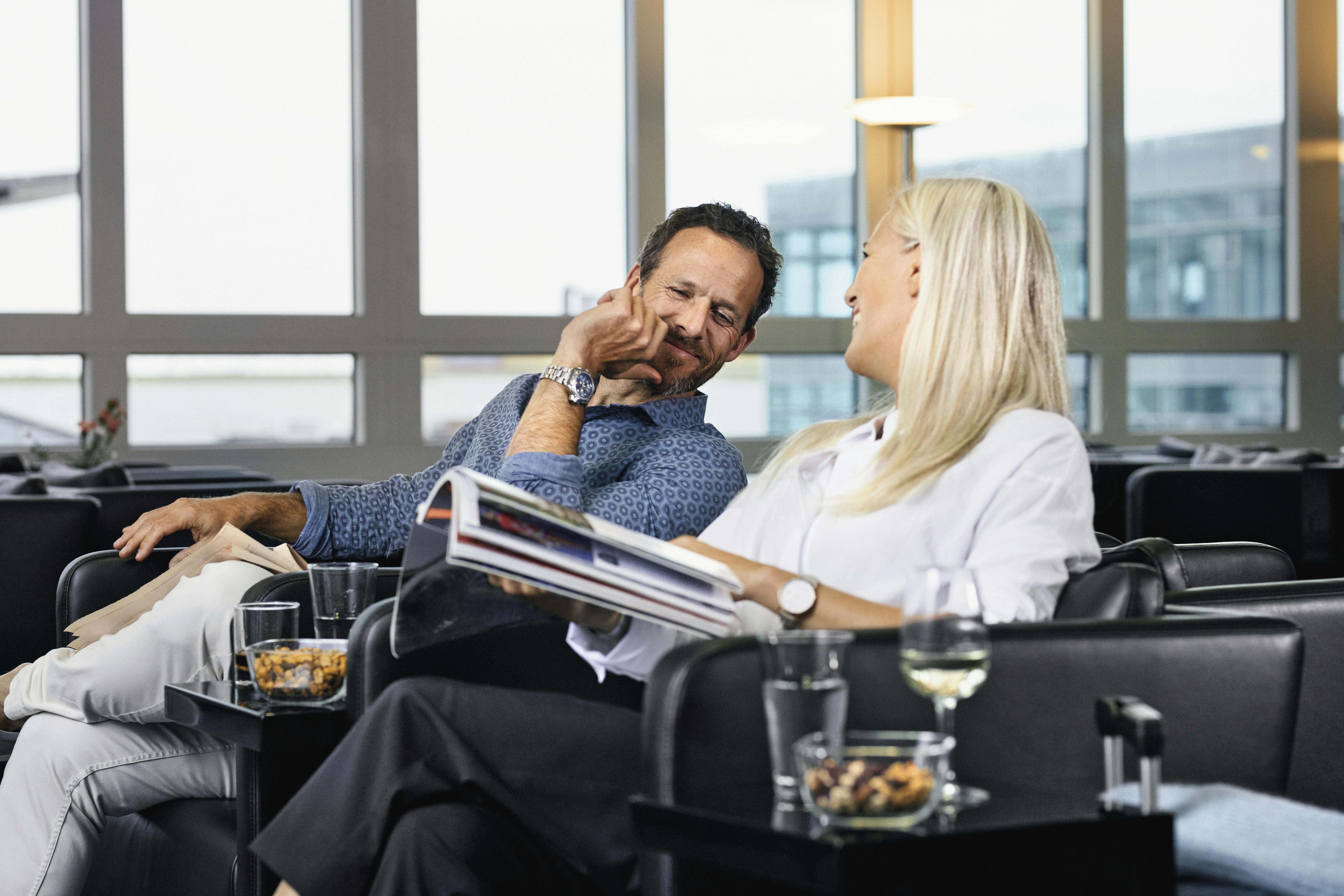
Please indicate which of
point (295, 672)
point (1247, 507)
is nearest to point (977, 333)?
point (295, 672)

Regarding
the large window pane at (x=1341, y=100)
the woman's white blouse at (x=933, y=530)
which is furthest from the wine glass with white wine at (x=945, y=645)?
the large window pane at (x=1341, y=100)

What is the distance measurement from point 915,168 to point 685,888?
765 cm

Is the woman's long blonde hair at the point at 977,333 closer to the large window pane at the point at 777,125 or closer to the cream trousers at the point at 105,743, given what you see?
the cream trousers at the point at 105,743

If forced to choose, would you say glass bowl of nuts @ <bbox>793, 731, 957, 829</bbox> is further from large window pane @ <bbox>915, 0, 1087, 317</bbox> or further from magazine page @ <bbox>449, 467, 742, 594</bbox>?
large window pane @ <bbox>915, 0, 1087, 317</bbox>

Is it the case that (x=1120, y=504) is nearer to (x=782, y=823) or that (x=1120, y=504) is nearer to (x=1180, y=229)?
(x=1180, y=229)

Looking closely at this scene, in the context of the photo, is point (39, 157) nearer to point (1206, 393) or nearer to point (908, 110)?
point (908, 110)

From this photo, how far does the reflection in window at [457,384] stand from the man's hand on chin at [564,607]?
594cm

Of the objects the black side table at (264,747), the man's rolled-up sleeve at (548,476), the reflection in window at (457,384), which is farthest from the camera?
the reflection in window at (457,384)

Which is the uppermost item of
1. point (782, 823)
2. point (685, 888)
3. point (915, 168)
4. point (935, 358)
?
point (915, 168)

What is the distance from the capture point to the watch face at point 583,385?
1.99m

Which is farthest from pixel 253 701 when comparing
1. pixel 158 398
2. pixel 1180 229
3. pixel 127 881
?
pixel 1180 229

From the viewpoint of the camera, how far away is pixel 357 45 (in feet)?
24.0

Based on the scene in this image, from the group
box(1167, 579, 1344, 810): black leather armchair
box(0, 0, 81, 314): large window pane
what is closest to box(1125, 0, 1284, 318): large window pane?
box(0, 0, 81, 314): large window pane

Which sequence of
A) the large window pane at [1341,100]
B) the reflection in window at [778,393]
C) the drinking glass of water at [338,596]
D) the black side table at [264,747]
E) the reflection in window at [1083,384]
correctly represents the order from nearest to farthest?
the black side table at [264,747], the drinking glass of water at [338,596], the reflection in window at [778,393], the reflection in window at [1083,384], the large window pane at [1341,100]
